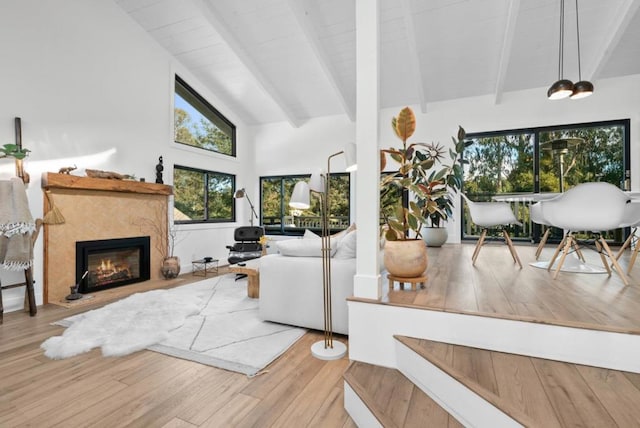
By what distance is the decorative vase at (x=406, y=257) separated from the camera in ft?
7.20

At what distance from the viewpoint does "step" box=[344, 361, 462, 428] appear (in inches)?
54.8

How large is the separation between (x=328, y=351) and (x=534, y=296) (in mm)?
1463

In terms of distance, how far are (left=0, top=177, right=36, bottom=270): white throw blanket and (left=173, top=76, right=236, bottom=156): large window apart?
9.32ft

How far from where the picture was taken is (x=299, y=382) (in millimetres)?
1951

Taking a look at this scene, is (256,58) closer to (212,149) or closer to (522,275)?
(212,149)

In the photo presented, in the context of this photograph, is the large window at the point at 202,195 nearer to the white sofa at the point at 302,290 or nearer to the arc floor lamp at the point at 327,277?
the white sofa at the point at 302,290

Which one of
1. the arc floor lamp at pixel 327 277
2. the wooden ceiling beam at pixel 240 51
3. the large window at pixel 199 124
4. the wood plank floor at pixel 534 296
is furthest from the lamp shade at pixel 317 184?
the large window at pixel 199 124

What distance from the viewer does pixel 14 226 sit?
306 cm

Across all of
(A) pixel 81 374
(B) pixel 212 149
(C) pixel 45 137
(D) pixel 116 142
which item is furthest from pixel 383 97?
(A) pixel 81 374

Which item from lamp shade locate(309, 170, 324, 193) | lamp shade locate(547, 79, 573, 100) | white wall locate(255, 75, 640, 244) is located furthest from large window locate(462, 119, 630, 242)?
lamp shade locate(309, 170, 324, 193)

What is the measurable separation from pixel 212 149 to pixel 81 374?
17.0ft

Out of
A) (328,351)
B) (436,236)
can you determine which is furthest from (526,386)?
(436,236)

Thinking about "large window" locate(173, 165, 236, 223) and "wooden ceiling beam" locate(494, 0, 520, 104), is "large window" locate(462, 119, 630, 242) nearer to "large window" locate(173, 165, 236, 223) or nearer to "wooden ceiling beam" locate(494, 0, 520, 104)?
"wooden ceiling beam" locate(494, 0, 520, 104)

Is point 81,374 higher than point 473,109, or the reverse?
point 473,109
